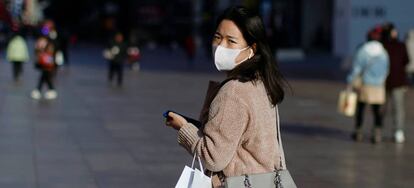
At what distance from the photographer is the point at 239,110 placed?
445 centimetres

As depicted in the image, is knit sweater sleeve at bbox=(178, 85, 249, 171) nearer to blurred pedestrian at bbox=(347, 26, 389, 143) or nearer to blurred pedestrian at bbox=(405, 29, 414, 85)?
blurred pedestrian at bbox=(347, 26, 389, 143)

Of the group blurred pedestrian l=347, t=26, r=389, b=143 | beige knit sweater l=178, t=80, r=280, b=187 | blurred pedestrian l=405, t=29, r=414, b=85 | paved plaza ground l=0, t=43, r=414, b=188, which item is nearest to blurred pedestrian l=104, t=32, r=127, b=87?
paved plaza ground l=0, t=43, r=414, b=188

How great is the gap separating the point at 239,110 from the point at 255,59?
29 centimetres

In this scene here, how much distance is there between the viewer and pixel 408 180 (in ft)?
34.6

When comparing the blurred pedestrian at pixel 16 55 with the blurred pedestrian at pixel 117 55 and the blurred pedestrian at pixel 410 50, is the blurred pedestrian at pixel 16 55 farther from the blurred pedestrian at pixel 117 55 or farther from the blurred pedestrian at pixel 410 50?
the blurred pedestrian at pixel 410 50

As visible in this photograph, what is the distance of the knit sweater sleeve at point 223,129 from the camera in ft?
14.5

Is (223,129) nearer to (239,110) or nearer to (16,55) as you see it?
(239,110)

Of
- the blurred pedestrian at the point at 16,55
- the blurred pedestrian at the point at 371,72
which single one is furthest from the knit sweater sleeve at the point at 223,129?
the blurred pedestrian at the point at 16,55

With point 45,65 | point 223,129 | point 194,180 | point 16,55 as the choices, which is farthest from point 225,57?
point 16,55

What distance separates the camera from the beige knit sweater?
4.44m

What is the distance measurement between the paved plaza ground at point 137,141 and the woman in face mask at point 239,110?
17.1 feet

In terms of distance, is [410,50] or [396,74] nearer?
[396,74]

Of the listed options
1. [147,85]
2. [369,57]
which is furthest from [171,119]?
[147,85]

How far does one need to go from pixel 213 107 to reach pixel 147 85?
20136 millimetres
